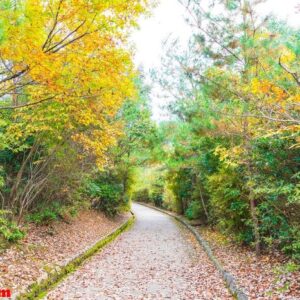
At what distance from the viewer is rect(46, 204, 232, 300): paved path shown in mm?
6832

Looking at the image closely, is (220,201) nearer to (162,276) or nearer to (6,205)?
(162,276)

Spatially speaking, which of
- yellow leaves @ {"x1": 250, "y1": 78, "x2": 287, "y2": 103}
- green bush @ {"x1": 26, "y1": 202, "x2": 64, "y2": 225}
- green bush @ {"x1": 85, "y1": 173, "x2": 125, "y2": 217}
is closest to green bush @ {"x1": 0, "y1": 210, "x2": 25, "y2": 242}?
green bush @ {"x1": 26, "y1": 202, "x2": 64, "y2": 225}

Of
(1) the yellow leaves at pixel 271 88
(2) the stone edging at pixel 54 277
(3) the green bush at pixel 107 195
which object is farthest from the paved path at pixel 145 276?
(3) the green bush at pixel 107 195

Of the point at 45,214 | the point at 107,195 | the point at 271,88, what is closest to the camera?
the point at 271,88

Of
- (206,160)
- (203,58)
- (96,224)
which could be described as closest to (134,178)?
(96,224)

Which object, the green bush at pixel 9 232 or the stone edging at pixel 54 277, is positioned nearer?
the stone edging at pixel 54 277

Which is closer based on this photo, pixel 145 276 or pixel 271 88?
pixel 271 88

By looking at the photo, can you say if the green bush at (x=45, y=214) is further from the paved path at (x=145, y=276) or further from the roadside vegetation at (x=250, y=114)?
the roadside vegetation at (x=250, y=114)

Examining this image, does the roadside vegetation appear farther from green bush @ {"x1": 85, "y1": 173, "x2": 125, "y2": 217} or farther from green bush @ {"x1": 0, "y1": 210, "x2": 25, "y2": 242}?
green bush @ {"x1": 85, "y1": 173, "x2": 125, "y2": 217}

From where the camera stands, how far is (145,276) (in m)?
8.39

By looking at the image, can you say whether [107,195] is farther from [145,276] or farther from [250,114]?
[250,114]

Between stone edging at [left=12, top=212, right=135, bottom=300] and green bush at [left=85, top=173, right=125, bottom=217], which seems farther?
green bush at [left=85, top=173, right=125, bottom=217]

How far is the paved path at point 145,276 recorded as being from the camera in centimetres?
683

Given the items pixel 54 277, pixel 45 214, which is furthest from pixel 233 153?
pixel 45 214
